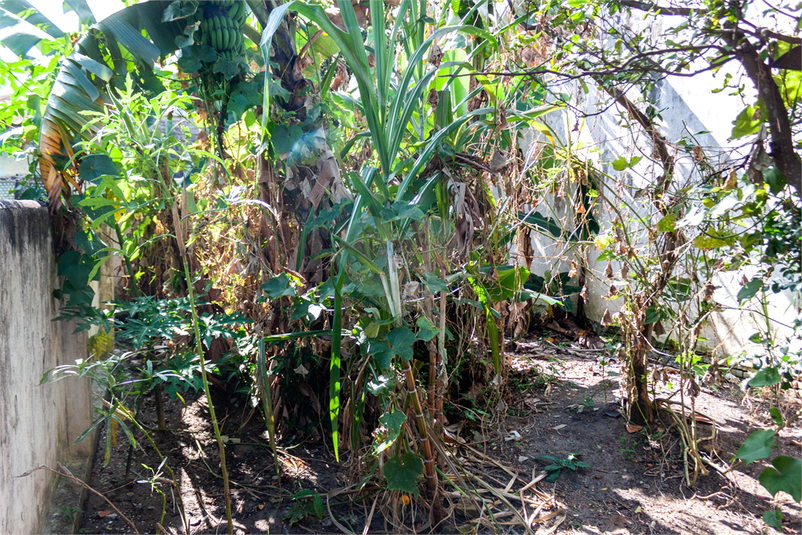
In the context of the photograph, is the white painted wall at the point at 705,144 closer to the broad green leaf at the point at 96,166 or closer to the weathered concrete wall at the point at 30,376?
the broad green leaf at the point at 96,166

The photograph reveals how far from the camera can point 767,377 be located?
5.07ft

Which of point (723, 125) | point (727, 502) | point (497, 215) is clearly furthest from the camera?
point (723, 125)

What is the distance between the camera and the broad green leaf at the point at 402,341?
1586mm

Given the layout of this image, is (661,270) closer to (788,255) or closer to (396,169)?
(788,255)

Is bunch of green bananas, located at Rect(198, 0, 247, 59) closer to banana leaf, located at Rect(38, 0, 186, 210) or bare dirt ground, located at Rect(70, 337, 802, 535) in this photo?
banana leaf, located at Rect(38, 0, 186, 210)

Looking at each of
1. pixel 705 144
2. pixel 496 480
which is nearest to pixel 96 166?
pixel 496 480

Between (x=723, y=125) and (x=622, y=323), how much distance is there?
1.64 metres

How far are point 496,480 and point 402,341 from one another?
42.9 inches

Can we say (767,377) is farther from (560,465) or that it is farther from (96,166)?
(96,166)

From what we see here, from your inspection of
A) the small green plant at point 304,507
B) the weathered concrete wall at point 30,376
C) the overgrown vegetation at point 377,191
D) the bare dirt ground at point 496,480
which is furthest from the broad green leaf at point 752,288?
the weathered concrete wall at point 30,376

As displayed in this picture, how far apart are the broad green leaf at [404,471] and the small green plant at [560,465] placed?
0.87 m

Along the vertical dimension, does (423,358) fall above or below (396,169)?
below

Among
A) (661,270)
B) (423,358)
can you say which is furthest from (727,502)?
(423,358)

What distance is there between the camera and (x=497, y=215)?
2357mm
